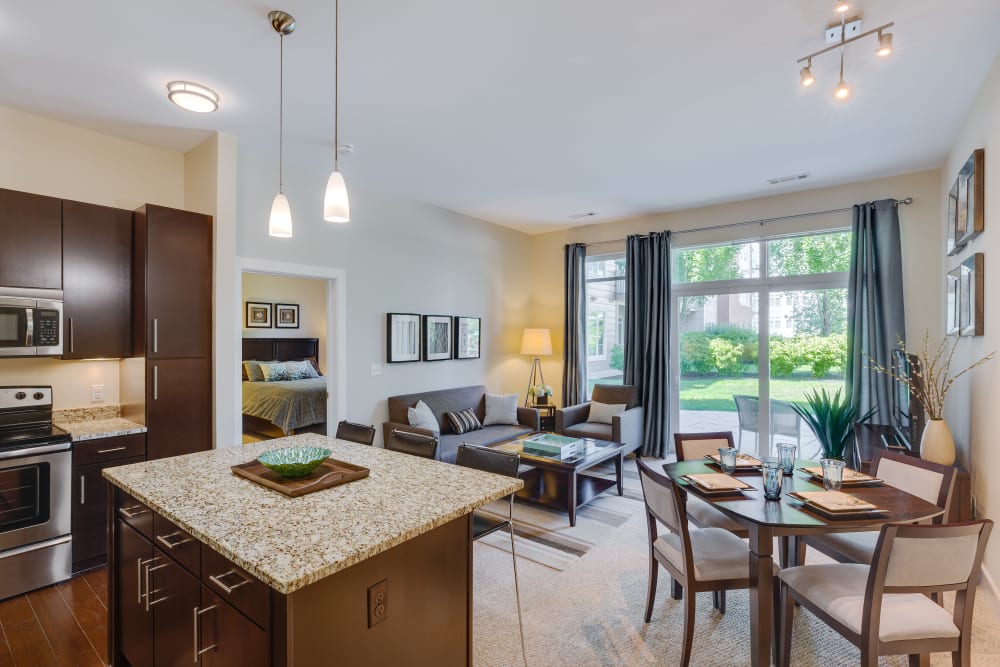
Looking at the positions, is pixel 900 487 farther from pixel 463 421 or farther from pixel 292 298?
pixel 292 298

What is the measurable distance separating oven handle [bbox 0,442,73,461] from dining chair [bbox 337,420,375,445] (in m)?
1.52

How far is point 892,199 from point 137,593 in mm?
5872

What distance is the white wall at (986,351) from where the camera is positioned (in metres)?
2.53

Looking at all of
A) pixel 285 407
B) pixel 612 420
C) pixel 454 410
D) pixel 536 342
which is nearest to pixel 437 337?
pixel 454 410

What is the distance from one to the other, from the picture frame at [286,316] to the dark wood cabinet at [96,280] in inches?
173

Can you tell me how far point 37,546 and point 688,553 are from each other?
3.46m

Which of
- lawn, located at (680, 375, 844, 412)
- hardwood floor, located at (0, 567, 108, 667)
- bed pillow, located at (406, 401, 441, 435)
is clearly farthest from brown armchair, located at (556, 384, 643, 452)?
hardwood floor, located at (0, 567, 108, 667)

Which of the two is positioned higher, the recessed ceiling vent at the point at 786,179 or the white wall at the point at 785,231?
the recessed ceiling vent at the point at 786,179

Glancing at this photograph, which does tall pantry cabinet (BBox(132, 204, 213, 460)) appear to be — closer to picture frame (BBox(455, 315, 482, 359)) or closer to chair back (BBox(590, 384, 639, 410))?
picture frame (BBox(455, 315, 482, 359))

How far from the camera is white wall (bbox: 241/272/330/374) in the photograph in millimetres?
7293

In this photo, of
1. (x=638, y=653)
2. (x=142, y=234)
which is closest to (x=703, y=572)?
(x=638, y=653)

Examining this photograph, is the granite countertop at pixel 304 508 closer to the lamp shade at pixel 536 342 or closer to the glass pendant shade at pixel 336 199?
the glass pendant shade at pixel 336 199

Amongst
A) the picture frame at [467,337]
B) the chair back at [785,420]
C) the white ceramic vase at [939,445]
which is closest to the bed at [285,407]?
the picture frame at [467,337]

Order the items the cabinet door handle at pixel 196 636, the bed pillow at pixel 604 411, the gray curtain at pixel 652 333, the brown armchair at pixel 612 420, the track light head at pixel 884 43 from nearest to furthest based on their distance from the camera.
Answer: the cabinet door handle at pixel 196 636, the track light head at pixel 884 43, the brown armchair at pixel 612 420, the bed pillow at pixel 604 411, the gray curtain at pixel 652 333
